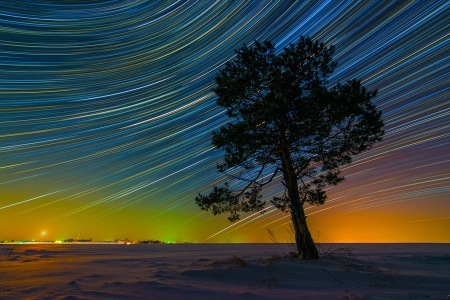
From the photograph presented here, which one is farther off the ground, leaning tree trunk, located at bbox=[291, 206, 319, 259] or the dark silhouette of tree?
the dark silhouette of tree

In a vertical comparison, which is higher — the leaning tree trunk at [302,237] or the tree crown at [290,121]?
the tree crown at [290,121]

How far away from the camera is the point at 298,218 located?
942 cm

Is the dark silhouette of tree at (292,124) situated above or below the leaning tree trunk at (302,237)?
above

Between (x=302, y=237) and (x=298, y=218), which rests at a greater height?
(x=298, y=218)

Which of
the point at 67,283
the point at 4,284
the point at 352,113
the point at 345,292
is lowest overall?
the point at 345,292

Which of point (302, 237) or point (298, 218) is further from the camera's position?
point (298, 218)

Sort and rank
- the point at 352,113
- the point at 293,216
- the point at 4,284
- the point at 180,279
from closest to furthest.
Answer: the point at 4,284
the point at 180,279
the point at 352,113
the point at 293,216

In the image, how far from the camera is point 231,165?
9.78 metres

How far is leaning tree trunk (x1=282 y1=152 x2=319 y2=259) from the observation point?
892 centimetres

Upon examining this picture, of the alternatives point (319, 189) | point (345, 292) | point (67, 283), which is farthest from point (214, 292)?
point (319, 189)

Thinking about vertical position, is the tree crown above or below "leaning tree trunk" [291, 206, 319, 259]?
above

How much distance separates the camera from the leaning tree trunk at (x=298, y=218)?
8.92 metres

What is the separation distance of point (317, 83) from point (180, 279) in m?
8.81

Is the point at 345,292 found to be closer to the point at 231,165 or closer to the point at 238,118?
the point at 231,165
